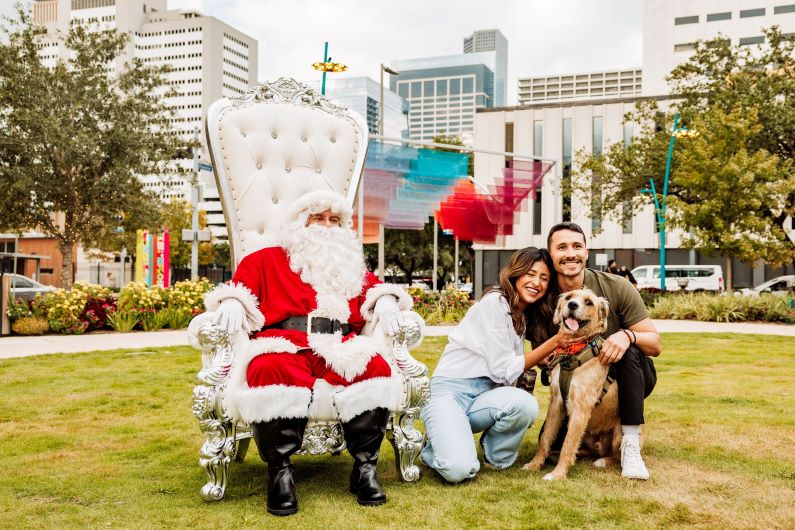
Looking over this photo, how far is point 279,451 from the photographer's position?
3232 millimetres

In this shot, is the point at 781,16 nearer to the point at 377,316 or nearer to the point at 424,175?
the point at 424,175

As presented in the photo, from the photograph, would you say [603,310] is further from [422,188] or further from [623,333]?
[422,188]

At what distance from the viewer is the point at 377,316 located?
3750 mm

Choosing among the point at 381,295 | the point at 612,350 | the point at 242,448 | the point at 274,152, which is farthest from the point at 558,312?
the point at 274,152

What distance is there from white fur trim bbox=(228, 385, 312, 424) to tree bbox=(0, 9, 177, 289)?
16.3 metres

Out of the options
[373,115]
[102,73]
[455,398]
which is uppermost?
[373,115]

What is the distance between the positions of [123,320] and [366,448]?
10.3m

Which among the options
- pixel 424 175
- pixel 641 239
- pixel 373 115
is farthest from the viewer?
pixel 373 115

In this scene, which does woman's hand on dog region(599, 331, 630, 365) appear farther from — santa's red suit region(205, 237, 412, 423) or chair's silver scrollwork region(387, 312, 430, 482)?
santa's red suit region(205, 237, 412, 423)

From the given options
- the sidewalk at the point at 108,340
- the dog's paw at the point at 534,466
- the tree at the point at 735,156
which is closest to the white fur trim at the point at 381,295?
the dog's paw at the point at 534,466

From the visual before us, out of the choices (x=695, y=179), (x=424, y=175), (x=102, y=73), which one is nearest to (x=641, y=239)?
(x=695, y=179)

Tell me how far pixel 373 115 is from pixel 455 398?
5321 cm

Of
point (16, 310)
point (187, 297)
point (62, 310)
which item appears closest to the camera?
point (16, 310)

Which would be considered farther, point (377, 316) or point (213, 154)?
point (213, 154)
